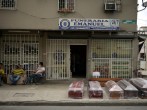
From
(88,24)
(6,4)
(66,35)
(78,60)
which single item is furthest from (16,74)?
(78,60)

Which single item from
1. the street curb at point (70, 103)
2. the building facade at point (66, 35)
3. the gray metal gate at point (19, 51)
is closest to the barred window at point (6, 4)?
the building facade at point (66, 35)

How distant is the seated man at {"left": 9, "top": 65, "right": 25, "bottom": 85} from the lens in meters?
21.8

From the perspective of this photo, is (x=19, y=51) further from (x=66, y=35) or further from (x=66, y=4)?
(x=66, y=4)

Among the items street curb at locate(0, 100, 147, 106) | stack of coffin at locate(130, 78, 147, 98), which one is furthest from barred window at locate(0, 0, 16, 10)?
stack of coffin at locate(130, 78, 147, 98)

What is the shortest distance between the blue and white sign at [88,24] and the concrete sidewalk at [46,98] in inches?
160

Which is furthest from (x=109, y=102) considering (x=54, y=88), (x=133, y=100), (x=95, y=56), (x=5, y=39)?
(x=5, y=39)

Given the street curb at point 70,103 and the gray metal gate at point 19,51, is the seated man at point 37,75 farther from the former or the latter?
the street curb at point 70,103

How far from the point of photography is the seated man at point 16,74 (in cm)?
2185

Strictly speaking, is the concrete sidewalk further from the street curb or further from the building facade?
the building facade

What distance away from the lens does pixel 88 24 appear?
22.4 metres

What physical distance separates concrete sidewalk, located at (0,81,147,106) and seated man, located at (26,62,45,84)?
1904 millimetres

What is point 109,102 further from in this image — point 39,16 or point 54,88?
point 39,16

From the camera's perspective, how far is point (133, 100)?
53.1 ft

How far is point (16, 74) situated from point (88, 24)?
5.08m
